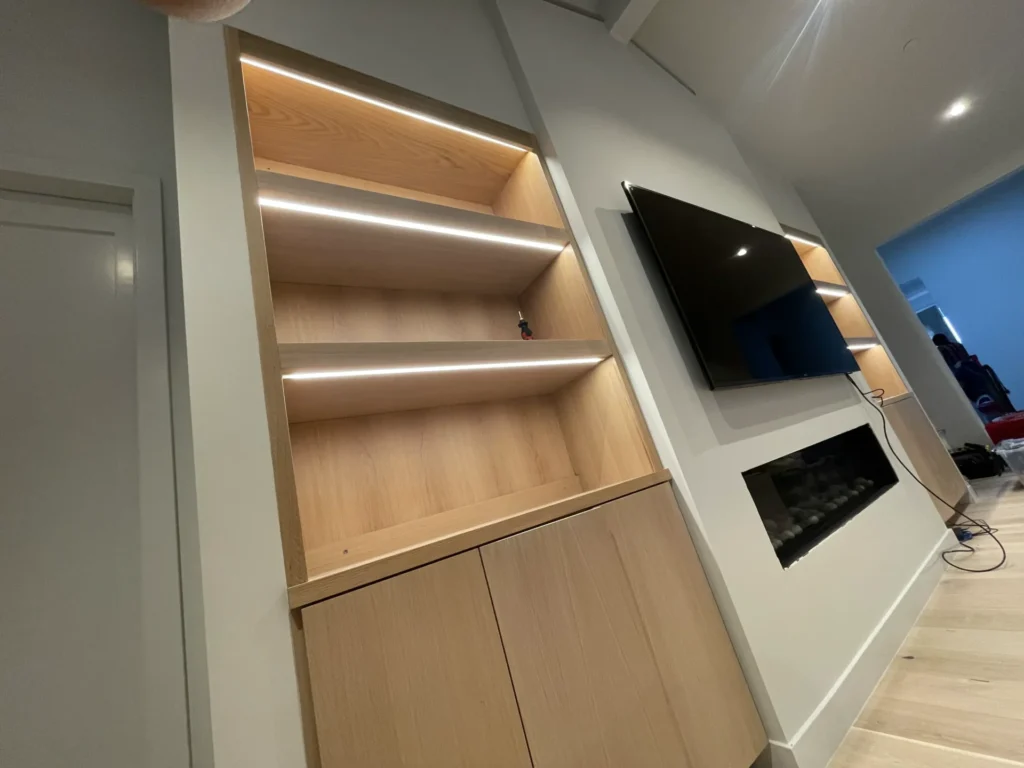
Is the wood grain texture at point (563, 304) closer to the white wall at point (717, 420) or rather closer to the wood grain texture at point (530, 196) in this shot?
the white wall at point (717, 420)

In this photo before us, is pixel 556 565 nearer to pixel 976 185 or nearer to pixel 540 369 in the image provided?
pixel 540 369

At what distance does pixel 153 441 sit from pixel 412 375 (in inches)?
24.4

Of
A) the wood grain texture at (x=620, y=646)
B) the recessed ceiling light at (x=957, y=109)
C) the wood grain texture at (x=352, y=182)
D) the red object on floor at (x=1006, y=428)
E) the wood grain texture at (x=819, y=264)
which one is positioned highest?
the recessed ceiling light at (x=957, y=109)

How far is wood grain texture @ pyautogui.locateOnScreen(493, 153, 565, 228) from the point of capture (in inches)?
57.9

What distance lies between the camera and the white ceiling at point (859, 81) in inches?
92.9

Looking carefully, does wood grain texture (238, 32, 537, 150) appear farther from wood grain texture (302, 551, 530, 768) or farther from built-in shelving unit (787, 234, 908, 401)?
built-in shelving unit (787, 234, 908, 401)

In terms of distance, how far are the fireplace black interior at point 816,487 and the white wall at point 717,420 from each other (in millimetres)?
53

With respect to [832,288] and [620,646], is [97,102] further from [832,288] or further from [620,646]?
[832,288]

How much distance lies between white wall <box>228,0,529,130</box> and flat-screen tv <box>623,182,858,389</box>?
0.67m

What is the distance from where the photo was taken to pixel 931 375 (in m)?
3.73

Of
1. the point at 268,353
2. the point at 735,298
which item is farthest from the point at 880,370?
Answer: the point at 268,353

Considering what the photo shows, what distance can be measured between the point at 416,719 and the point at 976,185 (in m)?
6.18

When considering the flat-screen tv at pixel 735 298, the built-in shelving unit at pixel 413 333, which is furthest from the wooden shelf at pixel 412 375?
the flat-screen tv at pixel 735 298

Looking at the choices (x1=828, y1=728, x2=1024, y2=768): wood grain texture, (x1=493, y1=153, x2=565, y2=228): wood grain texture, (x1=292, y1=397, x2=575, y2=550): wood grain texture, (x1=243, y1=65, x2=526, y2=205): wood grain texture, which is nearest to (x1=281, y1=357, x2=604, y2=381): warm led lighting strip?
(x1=292, y1=397, x2=575, y2=550): wood grain texture
